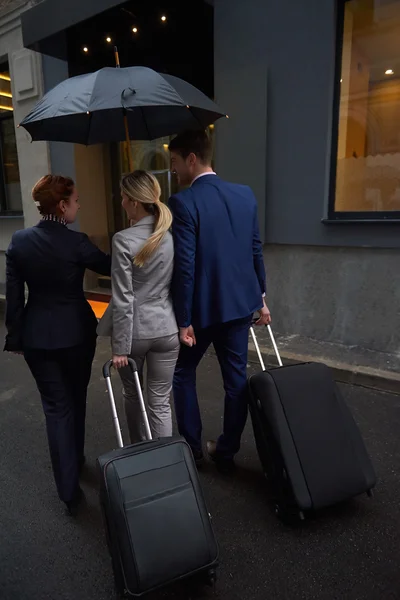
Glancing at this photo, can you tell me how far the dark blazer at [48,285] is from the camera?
2.16 metres

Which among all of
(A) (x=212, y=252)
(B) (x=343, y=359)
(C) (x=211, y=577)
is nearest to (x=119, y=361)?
(A) (x=212, y=252)

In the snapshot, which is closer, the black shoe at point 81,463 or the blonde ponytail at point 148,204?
the blonde ponytail at point 148,204

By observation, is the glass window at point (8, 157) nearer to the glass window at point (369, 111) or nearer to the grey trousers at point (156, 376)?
the glass window at point (369, 111)

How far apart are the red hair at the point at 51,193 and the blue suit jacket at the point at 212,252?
591mm

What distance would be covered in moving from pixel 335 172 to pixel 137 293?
350cm

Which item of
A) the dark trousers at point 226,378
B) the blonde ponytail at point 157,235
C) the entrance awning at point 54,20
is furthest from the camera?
the entrance awning at point 54,20

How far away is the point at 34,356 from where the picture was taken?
7.53 feet

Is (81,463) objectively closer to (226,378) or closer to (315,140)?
(226,378)

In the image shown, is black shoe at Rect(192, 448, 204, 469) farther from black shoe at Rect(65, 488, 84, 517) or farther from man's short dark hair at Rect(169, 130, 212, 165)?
man's short dark hair at Rect(169, 130, 212, 165)

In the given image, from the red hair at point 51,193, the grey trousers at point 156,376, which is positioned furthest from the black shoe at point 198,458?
the red hair at point 51,193

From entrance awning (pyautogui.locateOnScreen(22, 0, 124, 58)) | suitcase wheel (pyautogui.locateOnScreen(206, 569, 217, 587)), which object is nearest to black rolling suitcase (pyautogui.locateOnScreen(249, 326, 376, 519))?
suitcase wheel (pyautogui.locateOnScreen(206, 569, 217, 587))

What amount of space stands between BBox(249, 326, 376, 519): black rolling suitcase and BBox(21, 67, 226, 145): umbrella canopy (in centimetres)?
169

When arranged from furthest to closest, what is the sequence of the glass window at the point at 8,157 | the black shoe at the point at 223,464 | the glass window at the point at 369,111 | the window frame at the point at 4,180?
the glass window at the point at 8,157 < the window frame at the point at 4,180 < the glass window at the point at 369,111 < the black shoe at the point at 223,464

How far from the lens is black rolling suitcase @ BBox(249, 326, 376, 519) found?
2.14 meters
